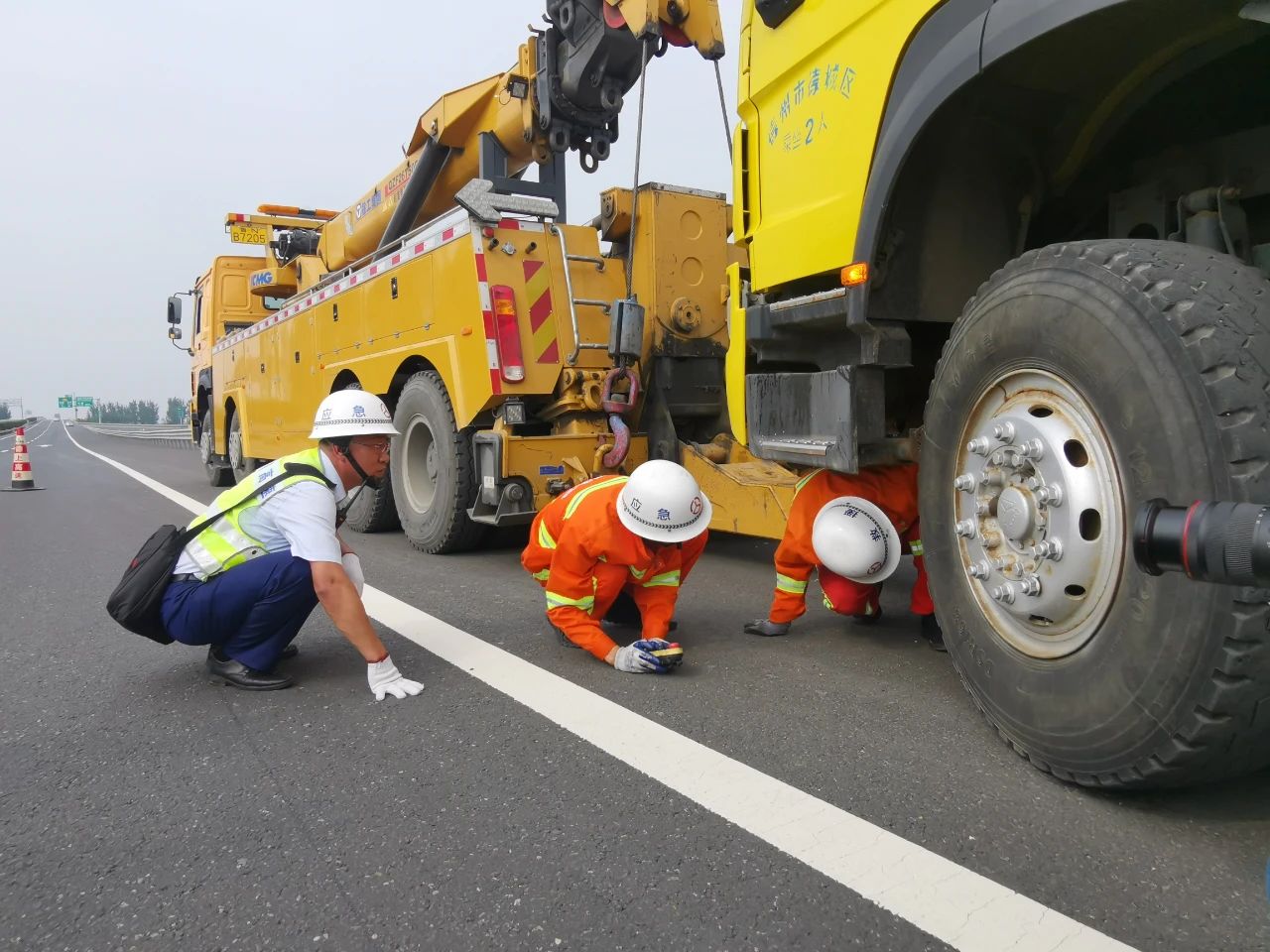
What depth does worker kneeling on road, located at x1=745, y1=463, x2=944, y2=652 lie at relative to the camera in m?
3.38

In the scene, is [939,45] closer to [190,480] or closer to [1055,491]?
[1055,491]

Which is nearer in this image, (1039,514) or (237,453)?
(1039,514)

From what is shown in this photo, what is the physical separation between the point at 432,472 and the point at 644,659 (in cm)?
343

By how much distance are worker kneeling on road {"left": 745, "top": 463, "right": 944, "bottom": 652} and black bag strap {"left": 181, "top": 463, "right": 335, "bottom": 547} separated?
1.82 metres

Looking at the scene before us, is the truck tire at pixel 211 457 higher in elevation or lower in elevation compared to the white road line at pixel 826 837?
higher

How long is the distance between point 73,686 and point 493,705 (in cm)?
160

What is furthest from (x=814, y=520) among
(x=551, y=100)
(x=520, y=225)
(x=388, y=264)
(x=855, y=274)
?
(x=388, y=264)

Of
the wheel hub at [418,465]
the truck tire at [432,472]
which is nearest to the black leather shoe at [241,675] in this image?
the truck tire at [432,472]

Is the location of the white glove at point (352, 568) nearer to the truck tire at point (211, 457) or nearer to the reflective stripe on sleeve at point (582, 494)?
the reflective stripe on sleeve at point (582, 494)

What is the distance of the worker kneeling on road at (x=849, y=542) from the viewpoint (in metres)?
3.38

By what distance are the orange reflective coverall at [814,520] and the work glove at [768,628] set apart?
0.03 metres

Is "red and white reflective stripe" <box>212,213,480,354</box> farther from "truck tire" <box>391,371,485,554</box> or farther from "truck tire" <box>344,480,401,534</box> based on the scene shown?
"truck tire" <box>344,480,401,534</box>

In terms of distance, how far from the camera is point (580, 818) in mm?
2090

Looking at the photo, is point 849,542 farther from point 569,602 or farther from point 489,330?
point 489,330
